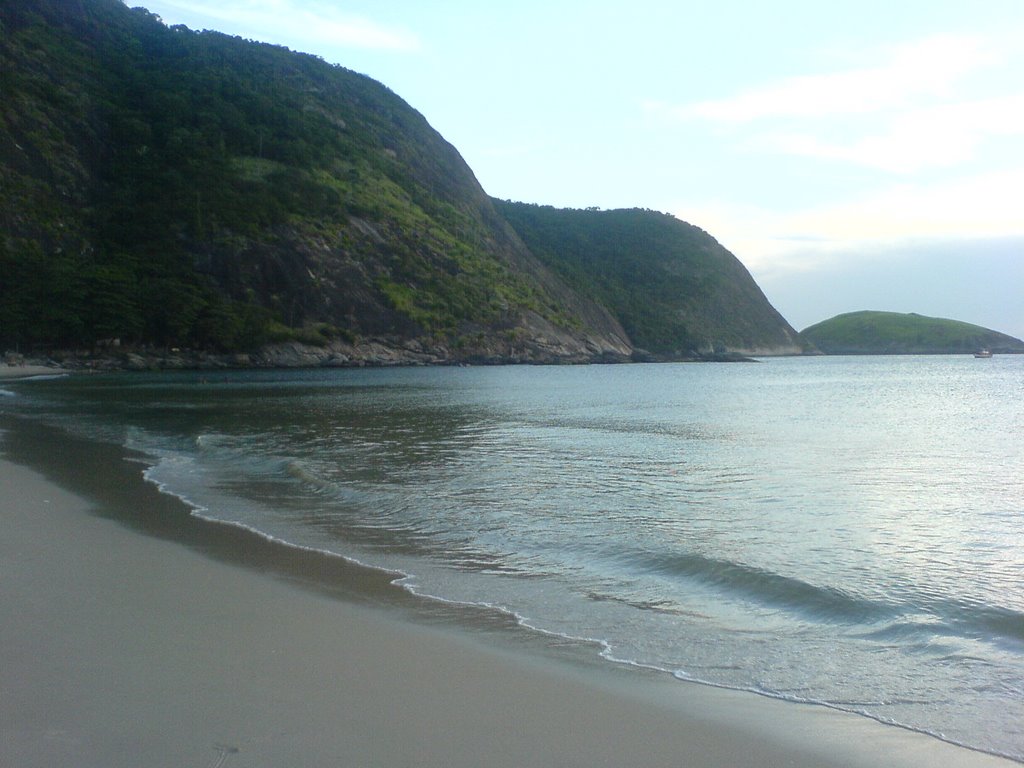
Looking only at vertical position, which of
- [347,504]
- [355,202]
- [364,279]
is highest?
[355,202]

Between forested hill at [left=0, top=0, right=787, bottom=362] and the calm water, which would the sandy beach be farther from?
forested hill at [left=0, top=0, right=787, bottom=362]

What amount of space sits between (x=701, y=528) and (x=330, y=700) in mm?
6740

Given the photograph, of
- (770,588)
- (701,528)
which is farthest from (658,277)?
(770,588)

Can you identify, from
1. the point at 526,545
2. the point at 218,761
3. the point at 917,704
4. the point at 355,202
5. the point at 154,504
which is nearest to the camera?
the point at 218,761

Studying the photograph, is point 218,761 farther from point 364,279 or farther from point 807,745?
point 364,279

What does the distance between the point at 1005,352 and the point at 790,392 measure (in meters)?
151

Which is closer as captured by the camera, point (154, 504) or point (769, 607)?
point (769, 607)

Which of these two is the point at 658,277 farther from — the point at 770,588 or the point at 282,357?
the point at 770,588

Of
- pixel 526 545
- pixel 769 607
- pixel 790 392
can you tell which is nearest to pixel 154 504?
pixel 526 545

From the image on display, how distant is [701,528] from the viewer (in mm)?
10484

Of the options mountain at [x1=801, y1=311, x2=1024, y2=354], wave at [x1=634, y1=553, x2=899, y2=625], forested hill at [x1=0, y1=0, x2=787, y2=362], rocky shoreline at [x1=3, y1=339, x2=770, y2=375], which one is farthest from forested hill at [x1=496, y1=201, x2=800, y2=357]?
wave at [x1=634, y1=553, x2=899, y2=625]

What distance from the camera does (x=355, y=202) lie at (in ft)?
301

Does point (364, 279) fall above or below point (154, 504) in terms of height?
above

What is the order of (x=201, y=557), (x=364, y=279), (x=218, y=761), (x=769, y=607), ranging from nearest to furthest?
(x=218, y=761) < (x=769, y=607) < (x=201, y=557) < (x=364, y=279)
